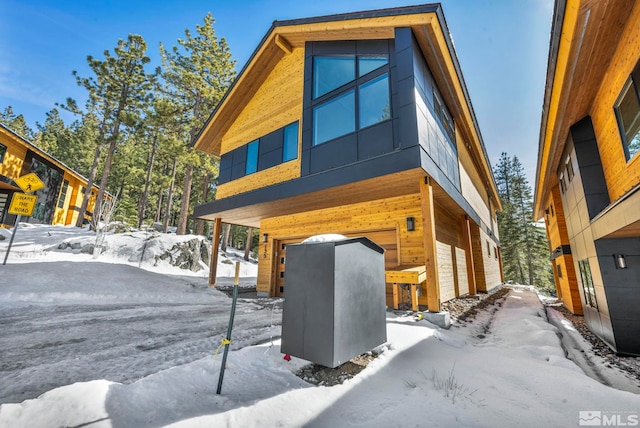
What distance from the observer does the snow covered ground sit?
2.11m

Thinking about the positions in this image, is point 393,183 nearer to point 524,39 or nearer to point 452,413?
point 452,413

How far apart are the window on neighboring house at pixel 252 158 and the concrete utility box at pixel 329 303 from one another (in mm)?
7704

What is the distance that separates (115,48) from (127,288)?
22.8m

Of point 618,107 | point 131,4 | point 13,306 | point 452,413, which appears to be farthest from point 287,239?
point 131,4

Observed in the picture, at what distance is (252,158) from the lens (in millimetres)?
10539

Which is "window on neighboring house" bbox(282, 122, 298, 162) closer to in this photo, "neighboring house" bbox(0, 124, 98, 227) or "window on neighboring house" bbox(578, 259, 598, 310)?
"window on neighboring house" bbox(578, 259, 598, 310)

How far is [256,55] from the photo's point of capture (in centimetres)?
1040

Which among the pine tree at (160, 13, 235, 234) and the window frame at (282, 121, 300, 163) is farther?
the pine tree at (160, 13, 235, 234)

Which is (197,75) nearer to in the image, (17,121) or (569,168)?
(569,168)

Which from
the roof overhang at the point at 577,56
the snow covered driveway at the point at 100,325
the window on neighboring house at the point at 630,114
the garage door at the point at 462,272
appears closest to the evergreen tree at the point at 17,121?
the snow covered driveway at the point at 100,325

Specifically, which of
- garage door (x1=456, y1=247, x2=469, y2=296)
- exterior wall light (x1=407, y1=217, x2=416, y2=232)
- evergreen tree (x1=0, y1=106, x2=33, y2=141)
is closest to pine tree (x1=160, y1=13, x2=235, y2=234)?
exterior wall light (x1=407, y1=217, x2=416, y2=232)

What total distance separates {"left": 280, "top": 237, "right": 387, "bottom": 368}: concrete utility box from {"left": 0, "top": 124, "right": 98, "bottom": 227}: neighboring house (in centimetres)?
2268

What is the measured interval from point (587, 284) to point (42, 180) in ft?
106

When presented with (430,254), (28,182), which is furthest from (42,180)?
(430,254)
